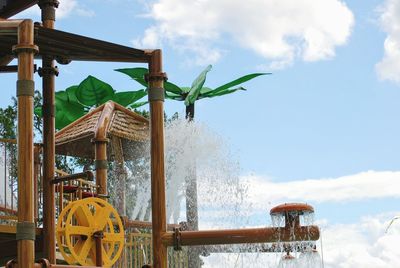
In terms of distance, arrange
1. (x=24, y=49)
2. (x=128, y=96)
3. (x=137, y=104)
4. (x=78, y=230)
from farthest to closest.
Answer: (x=137, y=104) → (x=128, y=96) → (x=78, y=230) → (x=24, y=49)

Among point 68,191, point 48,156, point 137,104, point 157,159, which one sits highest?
point 137,104

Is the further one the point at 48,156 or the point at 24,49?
the point at 48,156

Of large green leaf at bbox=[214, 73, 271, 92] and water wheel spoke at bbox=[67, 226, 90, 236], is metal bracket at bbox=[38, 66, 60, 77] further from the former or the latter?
large green leaf at bbox=[214, 73, 271, 92]

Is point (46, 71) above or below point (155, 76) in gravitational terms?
above

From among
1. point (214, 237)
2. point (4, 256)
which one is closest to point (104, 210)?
point (214, 237)

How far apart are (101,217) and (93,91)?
13.0 meters

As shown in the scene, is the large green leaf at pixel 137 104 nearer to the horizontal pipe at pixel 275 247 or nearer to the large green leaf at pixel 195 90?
the large green leaf at pixel 195 90

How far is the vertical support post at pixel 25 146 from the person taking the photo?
619cm

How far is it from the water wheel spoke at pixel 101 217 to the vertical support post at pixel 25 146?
107 cm

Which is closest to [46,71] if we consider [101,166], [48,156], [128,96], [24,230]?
[48,156]

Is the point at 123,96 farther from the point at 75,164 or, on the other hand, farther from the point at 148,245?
the point at 148,245

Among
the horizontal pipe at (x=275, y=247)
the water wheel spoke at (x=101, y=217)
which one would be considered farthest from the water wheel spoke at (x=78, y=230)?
the horizontal pipe at (x=275, y=247)

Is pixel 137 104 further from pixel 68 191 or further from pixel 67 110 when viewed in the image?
pixel 68 191

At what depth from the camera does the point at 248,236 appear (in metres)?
6.59
